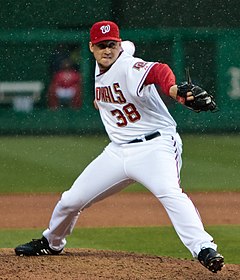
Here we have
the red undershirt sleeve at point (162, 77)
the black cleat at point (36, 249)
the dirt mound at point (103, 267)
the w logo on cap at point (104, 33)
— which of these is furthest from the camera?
the black cleat at point (36, 249)

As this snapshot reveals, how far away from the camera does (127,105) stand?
5.34 metres

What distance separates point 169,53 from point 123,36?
0.96 m

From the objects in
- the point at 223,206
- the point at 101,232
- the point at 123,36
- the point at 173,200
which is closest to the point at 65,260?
the point at 173,200

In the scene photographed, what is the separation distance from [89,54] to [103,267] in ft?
32.6

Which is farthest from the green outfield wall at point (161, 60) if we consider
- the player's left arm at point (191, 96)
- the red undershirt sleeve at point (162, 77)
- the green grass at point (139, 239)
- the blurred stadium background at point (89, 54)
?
the player's left arm at point (191, 96)

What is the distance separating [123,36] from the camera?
49.5ft

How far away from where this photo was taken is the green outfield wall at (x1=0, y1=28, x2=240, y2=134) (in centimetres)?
1509

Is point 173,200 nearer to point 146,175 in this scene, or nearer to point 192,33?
point 146,175

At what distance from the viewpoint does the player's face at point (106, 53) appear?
543 cm

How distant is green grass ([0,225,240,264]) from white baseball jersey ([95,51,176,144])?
1.40 metres

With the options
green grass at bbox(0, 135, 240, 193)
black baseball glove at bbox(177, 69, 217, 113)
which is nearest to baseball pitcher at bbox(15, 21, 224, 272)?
black baseball glove at bbox(177, 69, 217, 113)

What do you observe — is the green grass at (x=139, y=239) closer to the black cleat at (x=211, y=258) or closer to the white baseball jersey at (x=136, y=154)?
the white baseball jersey at (x=136, y=154)

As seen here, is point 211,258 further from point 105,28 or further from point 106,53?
point 105,28

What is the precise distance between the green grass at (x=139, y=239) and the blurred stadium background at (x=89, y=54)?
288 inches
